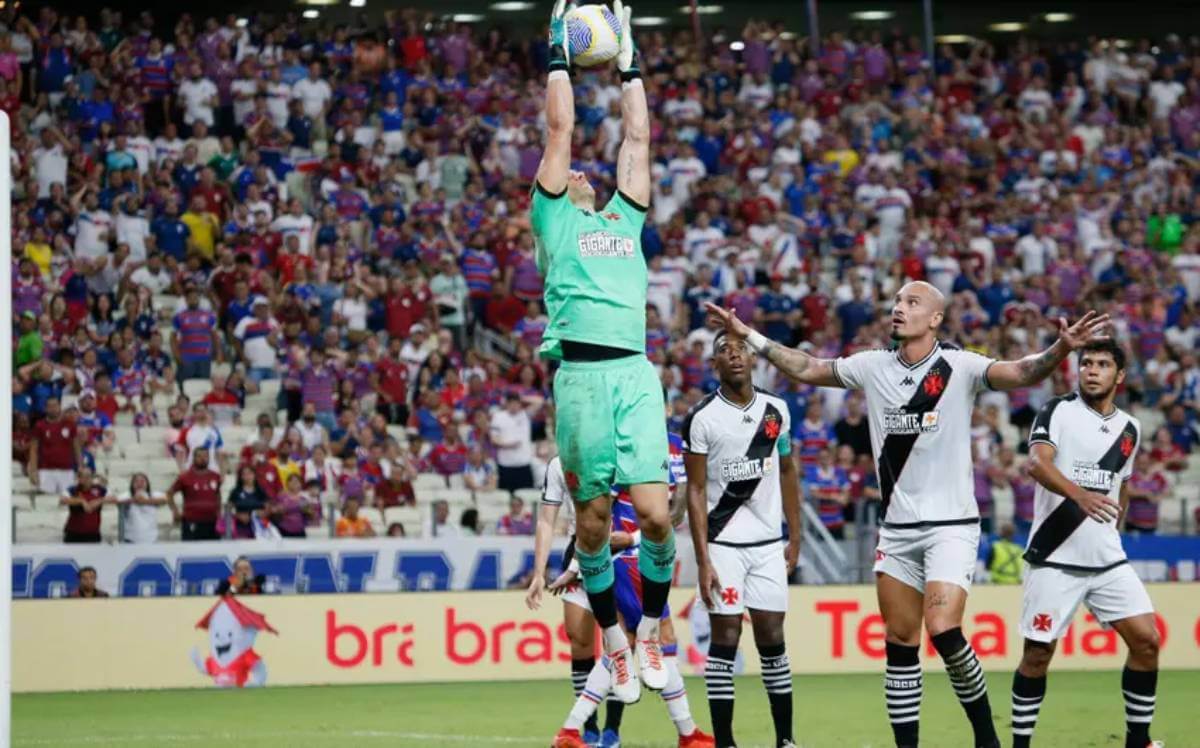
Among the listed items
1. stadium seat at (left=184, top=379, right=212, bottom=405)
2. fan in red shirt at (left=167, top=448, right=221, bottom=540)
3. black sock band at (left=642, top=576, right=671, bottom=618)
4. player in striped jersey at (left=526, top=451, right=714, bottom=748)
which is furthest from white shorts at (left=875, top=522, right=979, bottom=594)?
stadium seat at (left=184, top=379, right=212, bottom=405)

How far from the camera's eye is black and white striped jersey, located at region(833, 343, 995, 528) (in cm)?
1116

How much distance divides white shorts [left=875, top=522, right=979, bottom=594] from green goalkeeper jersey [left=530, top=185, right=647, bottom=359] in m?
1.95

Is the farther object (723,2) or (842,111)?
(723,2)

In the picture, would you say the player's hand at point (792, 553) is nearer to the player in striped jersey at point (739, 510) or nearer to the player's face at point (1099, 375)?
the player in striped jersey at point (739, 510)

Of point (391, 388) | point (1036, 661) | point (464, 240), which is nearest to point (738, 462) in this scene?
point (1036, 661)

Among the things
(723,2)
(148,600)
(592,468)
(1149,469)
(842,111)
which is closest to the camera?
(592,468)

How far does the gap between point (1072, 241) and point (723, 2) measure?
11.6 m

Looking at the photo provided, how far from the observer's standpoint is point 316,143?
29.7 meters

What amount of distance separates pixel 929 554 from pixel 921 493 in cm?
35

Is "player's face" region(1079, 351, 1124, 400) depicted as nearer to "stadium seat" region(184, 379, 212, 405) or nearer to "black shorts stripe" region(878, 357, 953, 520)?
"black shorts stripe" region(878, 357, 953, 520)

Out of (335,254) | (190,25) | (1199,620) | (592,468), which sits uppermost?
(190,25)

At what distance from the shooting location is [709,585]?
41.3 feet

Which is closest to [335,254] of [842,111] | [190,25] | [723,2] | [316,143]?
[316,143]

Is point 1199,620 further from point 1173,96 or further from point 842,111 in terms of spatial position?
point 1173,96
